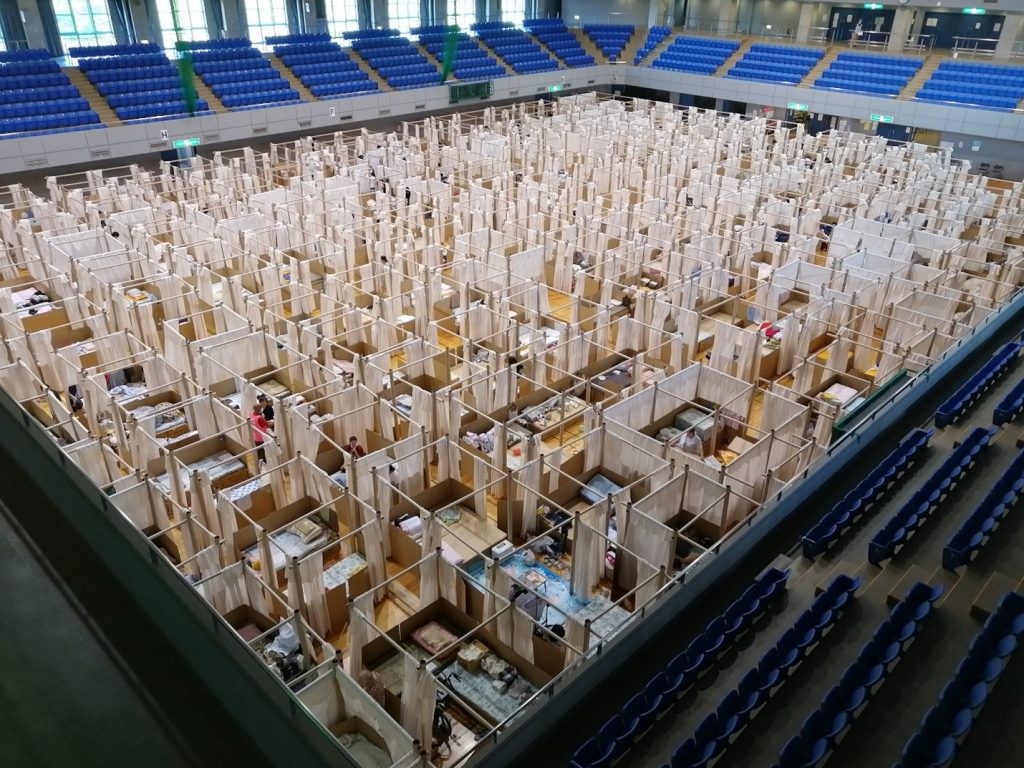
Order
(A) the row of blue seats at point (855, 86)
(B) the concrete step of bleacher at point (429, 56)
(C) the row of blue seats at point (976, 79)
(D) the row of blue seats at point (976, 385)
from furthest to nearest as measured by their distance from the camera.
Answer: (B) the concrete step of bleacher at point (429, 56) < (A) the row of blue seats at point (855, 86) < (C) the row of blue seats at point (976, 79) < (D) the row of blue seats at point (976, 385)

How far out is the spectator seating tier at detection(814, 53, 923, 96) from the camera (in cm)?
3166

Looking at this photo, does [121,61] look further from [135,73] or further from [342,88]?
[342,88]

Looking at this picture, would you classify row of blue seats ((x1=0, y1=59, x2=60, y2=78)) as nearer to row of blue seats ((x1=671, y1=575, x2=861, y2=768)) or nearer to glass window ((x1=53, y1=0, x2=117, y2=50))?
glass window ((x1=53, y1=0, x2=117, y2=50))

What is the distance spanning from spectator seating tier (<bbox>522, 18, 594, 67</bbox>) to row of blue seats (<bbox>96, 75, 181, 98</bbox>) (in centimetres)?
1868

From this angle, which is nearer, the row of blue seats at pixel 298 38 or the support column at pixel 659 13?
the row of blue seats at pixel 298 38

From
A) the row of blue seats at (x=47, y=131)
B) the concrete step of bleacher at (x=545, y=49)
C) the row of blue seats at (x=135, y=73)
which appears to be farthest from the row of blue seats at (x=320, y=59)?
the concrete step of bleacher at (x=545, y=49)

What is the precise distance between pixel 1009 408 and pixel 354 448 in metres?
9.99

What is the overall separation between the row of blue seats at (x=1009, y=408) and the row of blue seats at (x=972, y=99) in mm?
21192

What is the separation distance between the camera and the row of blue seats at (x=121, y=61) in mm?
26531

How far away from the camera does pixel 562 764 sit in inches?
280

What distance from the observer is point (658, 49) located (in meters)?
38.7

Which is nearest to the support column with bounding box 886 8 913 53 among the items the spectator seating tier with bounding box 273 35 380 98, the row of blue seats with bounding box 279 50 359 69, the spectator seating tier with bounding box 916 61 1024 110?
the spectator seating tier with bounding box 916 61 1024 110

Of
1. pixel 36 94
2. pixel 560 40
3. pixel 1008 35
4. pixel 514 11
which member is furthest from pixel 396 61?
pixel 1008 35

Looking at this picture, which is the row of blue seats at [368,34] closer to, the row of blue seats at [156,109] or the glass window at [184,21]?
the glass window at [184,21]
